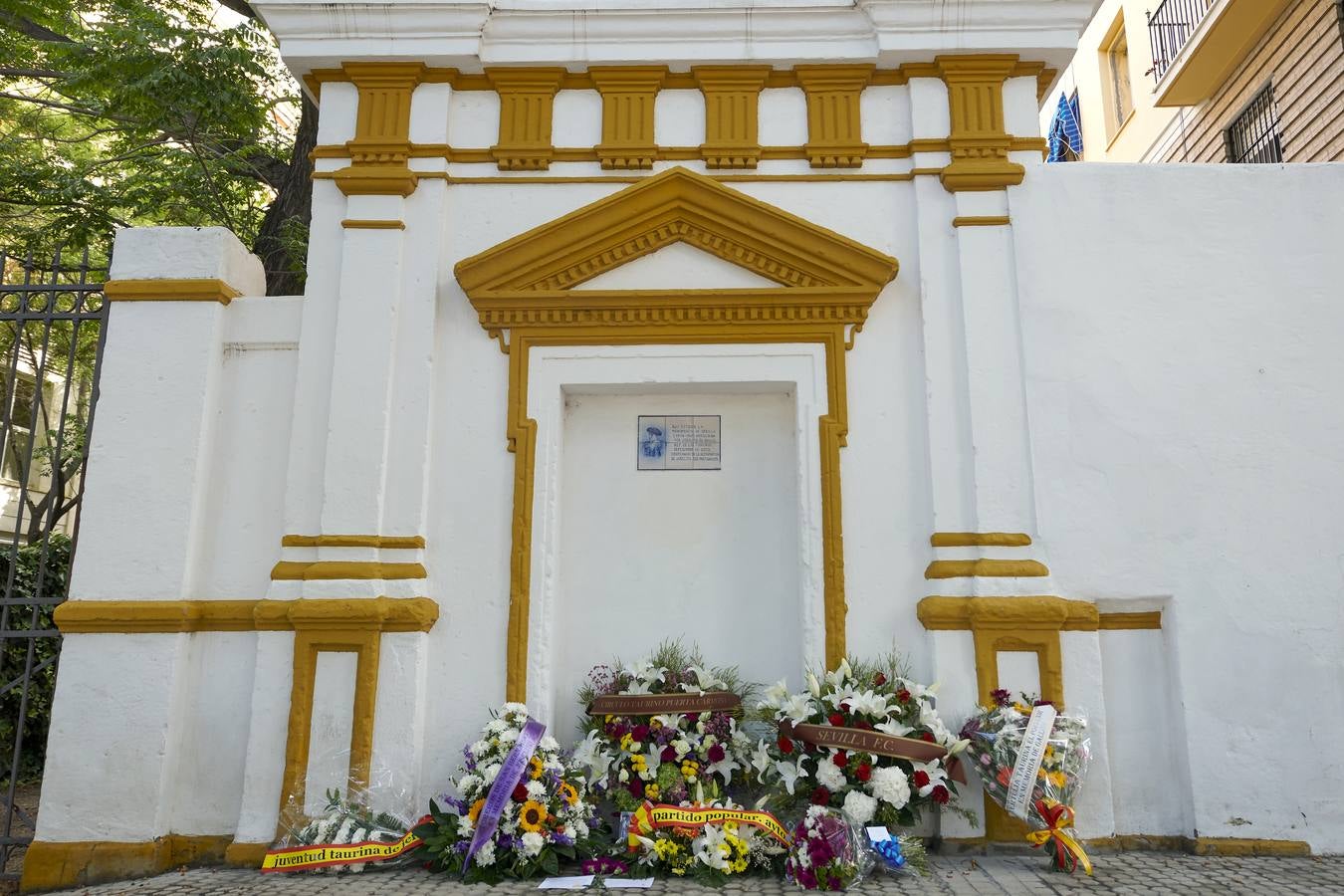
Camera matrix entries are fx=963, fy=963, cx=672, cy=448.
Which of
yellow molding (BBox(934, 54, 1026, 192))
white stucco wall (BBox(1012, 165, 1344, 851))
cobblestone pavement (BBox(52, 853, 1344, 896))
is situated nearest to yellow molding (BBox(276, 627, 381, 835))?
cobblestone pavement (BBox(52, 853, 1344, 896))

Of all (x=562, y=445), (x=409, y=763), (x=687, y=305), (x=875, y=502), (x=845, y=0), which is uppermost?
(x=845, y=0)

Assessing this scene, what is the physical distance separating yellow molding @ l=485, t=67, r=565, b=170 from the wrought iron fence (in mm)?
2547

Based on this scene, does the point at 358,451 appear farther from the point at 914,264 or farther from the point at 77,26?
the point at 77,26

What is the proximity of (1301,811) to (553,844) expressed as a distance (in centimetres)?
381

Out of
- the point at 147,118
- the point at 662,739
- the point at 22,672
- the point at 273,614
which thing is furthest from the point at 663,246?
the point at 22,672

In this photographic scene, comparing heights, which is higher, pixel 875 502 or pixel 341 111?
pixel 341 111

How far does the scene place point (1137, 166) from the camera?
5.57 metres

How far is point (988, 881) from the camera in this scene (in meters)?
4.45

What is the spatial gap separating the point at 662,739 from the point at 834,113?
12.4 feet

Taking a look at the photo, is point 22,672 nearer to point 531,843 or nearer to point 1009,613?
point 531,843

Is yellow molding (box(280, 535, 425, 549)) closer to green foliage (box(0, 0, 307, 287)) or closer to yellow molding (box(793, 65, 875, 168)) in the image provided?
yellow molding (box(793, 65, 875, 168))

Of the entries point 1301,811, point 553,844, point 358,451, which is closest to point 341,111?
point 358,451

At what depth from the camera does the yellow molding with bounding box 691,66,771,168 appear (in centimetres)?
579

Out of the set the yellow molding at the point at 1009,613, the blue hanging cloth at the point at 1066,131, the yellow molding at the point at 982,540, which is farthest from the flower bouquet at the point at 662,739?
the blue hanging cloth at the point at 1066,131
